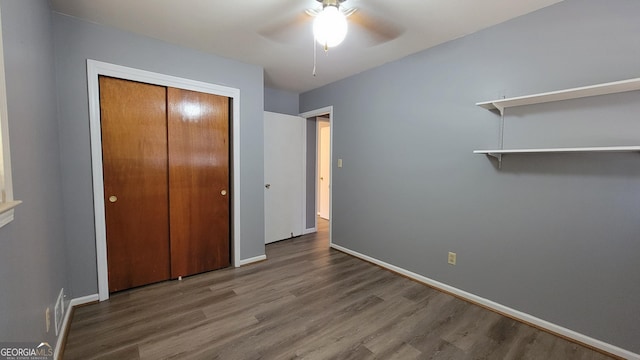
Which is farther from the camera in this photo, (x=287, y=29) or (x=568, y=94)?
(x=287, y=29)

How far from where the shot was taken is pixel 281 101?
14.1 feet

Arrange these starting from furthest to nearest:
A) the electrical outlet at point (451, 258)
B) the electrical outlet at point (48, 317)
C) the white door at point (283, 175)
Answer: the white door at point (283, 175)
the electrical outlet at point (451, 258)
the electrical outlet at point (48, 317)

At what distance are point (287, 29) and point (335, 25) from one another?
0.77 meters

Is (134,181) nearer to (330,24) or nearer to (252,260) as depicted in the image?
(252,260)

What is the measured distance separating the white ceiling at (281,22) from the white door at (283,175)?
1.28m

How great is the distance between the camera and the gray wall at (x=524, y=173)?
172 cm

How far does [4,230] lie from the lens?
3.18 feet

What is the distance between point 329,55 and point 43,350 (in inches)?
122

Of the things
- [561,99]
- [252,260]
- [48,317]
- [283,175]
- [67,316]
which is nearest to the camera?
[48,317]

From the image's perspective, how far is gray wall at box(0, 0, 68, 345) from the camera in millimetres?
1052

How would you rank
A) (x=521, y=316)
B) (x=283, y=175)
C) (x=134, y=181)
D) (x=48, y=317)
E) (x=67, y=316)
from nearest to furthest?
(x=48, y=317) < (x=67, y=316) < (x=521, y=316) < (x=134, y=181) < (x=283, y=175)

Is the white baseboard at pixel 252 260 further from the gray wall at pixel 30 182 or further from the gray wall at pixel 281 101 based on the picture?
the gray wall at pixel 281 101

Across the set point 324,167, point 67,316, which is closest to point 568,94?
point 67,316

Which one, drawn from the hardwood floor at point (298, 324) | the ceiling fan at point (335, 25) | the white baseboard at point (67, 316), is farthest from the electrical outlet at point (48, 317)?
the ceiling fan at point (335, 25)
